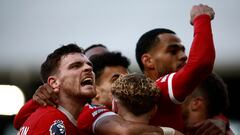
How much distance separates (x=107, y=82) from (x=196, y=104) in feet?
2.92

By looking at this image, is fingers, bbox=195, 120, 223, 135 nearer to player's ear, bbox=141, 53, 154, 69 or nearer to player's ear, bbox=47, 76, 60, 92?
player's ear, bbox=141, 53, 154, 69

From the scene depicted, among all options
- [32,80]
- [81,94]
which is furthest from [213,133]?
[32,80]

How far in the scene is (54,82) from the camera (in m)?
4.54

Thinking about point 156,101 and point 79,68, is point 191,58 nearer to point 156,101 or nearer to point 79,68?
point 156,101

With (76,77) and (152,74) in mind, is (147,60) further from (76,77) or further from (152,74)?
(76,77)

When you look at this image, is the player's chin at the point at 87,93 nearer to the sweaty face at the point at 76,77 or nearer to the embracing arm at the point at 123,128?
the sweaty face at the point at 76,77

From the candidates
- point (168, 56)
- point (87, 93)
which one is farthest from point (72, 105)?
point (168, 56)

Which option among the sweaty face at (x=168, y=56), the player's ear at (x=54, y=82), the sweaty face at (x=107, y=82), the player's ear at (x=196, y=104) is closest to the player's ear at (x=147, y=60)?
the sweaty face at (x=168, y=56)

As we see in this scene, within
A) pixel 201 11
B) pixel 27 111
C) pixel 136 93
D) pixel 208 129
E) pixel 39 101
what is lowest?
pixel 208 129

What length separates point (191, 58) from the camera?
13.1ft

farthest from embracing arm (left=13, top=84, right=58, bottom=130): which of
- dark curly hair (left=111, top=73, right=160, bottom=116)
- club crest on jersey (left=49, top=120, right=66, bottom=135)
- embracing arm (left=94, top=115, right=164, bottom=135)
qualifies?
dark curly hair (left=111, top=73, right=160, bottom=116)

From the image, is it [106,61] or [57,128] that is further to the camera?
[106,61]

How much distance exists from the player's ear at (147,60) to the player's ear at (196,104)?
40 centimetres

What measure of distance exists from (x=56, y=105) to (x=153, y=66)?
744 millimetres
